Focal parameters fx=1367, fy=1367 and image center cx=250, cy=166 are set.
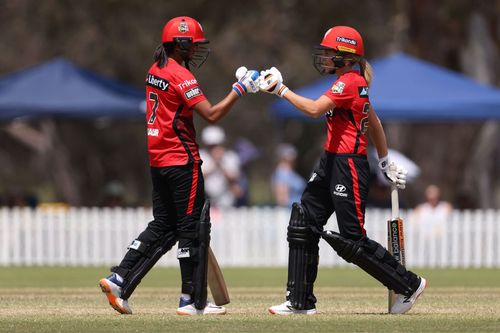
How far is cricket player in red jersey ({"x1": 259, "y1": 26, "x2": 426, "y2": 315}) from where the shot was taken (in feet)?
34.6

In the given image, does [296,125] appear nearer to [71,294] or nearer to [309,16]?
[309,16]

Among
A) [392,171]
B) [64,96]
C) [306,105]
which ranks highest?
[306,105]

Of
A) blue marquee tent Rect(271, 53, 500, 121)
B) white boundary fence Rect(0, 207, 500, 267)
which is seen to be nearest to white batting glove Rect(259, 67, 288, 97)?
blue marquee tent Rect(271, 53, 500, 121)

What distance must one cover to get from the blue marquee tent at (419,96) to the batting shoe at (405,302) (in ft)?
32.0

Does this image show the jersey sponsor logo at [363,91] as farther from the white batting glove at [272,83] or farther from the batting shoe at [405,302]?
the batting shoe at [405,302]

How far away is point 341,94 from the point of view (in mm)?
10570

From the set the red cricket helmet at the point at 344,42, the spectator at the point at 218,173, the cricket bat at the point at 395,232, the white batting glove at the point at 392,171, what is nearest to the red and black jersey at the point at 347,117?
the red cricket helmet at the point at 344,42

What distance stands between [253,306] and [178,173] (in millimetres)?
1904

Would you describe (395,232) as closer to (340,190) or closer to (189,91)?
(340,190)

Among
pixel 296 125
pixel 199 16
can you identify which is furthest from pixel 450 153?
pixel 296 125

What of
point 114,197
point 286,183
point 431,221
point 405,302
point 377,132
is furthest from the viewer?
point 114,197

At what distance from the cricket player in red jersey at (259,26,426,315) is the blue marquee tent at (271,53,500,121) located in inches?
382

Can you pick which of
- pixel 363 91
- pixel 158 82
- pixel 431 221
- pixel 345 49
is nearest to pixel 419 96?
pixel 431 221

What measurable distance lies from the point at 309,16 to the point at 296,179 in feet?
25.1
